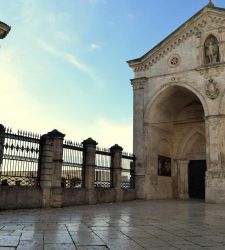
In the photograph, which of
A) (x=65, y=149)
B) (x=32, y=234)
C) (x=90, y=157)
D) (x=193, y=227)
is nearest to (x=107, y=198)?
(x=90, y=157)

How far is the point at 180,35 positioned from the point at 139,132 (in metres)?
7.49

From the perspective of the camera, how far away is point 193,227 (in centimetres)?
833

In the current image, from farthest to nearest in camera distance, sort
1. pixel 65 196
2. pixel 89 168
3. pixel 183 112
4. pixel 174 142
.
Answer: pixel 183 112 < pixel 174 142 < pixel 89 168 < pixel 65 196

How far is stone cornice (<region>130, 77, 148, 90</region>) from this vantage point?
24.0m

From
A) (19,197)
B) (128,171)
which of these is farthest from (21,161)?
(128,171)

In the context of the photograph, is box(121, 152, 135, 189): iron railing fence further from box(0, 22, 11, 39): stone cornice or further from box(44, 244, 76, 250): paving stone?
box(44, 244, 76, 250): paving stone

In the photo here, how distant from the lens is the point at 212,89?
68.0 feet

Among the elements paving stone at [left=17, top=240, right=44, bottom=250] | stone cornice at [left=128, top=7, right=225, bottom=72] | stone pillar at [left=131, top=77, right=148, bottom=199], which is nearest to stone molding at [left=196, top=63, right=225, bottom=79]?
stone cornice at [left=128, top=7, right=225, bottom=72]

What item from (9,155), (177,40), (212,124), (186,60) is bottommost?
(9,155)

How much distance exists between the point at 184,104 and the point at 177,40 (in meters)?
5.25

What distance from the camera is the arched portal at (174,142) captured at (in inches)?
917

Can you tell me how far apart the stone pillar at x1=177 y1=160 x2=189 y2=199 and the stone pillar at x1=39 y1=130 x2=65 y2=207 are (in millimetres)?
13435

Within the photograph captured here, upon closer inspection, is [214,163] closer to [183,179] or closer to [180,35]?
[183,179]

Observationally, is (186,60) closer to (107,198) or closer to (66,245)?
(107,198)
